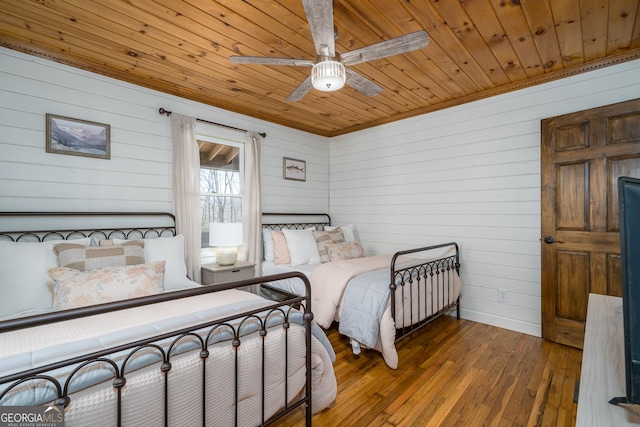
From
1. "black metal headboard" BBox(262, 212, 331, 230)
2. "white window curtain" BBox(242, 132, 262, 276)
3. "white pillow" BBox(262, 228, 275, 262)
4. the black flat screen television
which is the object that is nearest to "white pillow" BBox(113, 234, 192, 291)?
"white window curtain" BBox(242, 132, 262, 276)

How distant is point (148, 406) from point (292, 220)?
10.8ft

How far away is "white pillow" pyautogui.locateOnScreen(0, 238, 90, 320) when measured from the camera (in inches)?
70.2

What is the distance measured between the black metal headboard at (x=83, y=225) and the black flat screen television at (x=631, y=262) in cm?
322

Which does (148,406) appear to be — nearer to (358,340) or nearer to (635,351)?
(635,351)

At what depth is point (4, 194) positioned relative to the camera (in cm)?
225

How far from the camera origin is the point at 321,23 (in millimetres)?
1553

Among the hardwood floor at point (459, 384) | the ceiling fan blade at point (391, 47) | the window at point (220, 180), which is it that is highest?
the ceiling fan blade at point (391, 47)

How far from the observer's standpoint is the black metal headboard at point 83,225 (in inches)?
89.6

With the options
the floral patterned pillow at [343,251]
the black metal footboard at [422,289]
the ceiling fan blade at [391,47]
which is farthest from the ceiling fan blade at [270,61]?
the floral patterned pillow at [343,251]

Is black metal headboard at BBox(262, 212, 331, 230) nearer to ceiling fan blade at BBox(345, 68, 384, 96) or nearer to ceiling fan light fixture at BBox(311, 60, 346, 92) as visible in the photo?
ceiling fan blade at BBox(345, 68, 384, 96)

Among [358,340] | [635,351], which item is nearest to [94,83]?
[358,340]

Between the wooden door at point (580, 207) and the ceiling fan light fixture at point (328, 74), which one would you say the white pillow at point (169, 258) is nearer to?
the ceiling fan light fixture at point (328, 74)

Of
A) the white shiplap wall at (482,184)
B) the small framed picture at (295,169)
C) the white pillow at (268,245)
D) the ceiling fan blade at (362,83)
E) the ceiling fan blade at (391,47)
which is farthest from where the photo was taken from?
the small framed picture at (295,169)

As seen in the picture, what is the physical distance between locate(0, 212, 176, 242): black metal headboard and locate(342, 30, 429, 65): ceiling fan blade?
2338 millimetres
